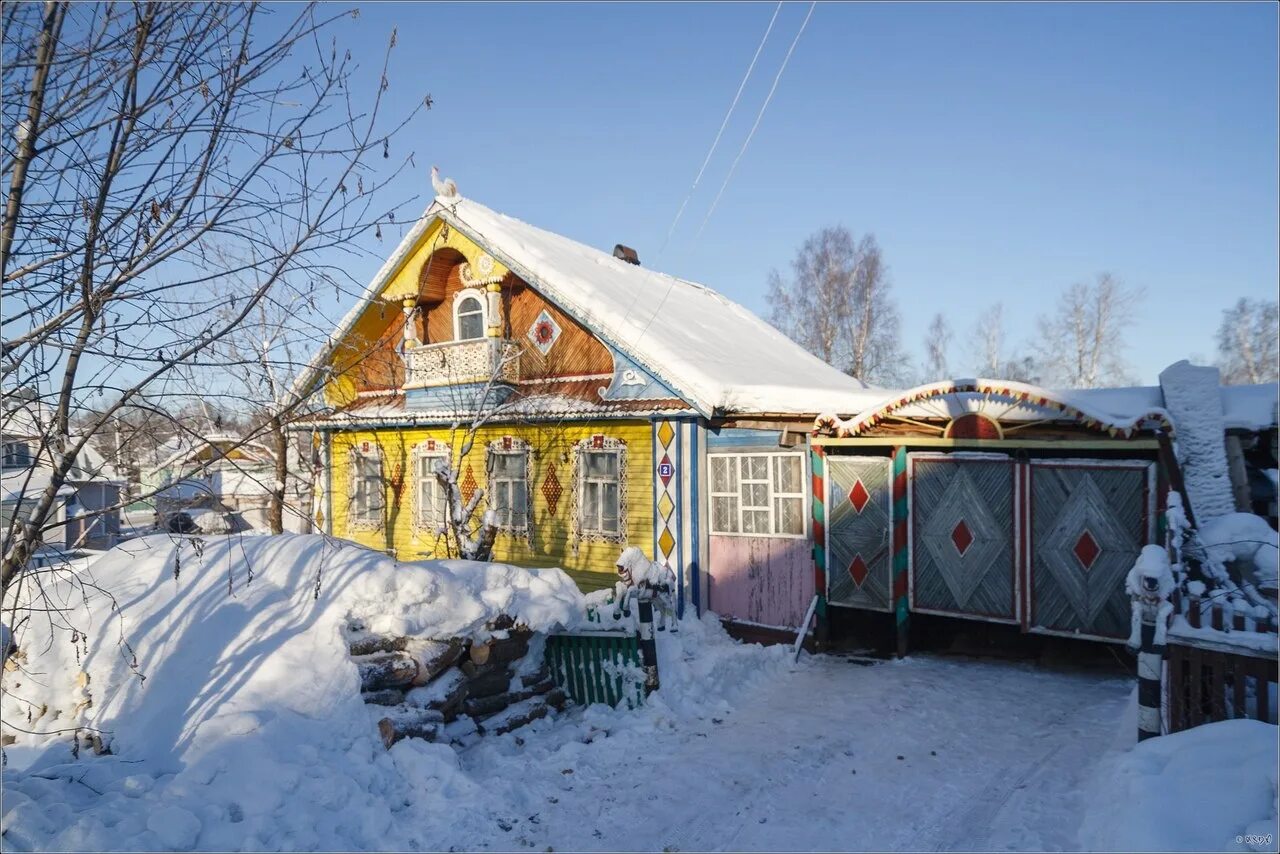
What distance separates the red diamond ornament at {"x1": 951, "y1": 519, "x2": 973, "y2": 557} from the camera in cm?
873

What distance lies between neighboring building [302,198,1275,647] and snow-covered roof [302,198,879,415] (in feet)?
0.15

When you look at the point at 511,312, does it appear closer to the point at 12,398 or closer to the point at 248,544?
the point at 248,544

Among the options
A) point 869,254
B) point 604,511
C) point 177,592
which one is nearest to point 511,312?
point 604,511

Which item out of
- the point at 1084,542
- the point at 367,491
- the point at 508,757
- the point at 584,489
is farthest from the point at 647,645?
the point at 367,491

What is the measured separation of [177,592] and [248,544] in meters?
1.06

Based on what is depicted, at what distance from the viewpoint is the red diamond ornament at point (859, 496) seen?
940 cm

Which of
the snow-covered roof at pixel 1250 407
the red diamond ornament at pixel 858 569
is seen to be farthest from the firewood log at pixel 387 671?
the snow-covered roof at pixel 1250 407

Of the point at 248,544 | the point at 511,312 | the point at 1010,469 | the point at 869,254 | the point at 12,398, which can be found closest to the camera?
the point at 12,398

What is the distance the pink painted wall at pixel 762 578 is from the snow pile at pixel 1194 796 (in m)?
4.57

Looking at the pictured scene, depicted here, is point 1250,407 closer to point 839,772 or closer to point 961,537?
point 961,537

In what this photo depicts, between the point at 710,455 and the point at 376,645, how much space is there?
5.43m

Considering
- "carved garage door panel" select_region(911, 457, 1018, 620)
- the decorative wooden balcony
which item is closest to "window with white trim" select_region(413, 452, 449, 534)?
the decorative wooden balcony

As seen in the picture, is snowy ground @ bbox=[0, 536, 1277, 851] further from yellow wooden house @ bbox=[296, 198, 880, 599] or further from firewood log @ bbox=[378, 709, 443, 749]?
yellow wooden house @ bbox=[296, 198, 880, 599]

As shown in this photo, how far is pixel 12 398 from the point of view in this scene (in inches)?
123
